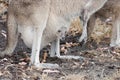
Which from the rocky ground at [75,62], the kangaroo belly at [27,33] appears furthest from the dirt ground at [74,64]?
the kangaroo belly at [27,33]

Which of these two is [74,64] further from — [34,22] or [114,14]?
[114,14]

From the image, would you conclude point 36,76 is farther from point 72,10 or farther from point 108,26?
point 108,26

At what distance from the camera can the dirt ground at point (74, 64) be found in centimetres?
470

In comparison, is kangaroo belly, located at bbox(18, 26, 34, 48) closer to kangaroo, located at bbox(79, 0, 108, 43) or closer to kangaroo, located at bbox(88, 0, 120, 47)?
kangaroo, located at bbox(79, 0, 108, 43)

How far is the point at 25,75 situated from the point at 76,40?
6.35 feet

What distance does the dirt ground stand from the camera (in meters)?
4.70

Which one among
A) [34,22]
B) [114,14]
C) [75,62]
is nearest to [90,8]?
[114,14]

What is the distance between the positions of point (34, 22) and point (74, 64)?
32.5 inches

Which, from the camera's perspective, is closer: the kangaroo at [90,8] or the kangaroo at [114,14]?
the kangaroo at [90,8]

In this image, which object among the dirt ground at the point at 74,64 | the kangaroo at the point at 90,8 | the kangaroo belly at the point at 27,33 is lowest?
the dirt ground at the point at 74,64

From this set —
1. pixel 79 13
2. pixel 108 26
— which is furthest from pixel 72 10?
pixel 108 26

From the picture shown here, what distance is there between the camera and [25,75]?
15.3ft

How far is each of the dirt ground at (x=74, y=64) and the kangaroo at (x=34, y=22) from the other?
6.7 inches

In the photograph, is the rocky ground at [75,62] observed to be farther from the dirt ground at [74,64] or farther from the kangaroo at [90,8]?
the kangaroo at [90,8]
